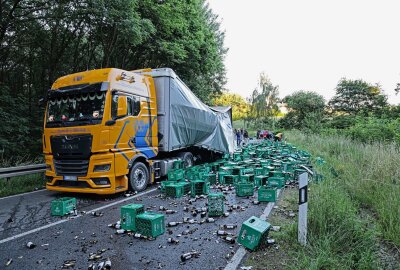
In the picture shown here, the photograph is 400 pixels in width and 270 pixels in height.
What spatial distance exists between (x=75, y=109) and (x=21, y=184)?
3693 millimetres

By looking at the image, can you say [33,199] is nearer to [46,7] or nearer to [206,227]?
[206,227]

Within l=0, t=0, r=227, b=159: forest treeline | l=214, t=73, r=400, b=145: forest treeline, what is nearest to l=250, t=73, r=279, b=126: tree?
l=214, t=73, r=400, b=145: forest treeline

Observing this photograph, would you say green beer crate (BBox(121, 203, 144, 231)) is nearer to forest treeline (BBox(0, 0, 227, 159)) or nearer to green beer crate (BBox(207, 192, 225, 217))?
green beer crate (BBox(207, 192, 225, 217))

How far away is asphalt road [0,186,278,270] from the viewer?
3611 mm

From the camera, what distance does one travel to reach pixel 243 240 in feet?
12.9

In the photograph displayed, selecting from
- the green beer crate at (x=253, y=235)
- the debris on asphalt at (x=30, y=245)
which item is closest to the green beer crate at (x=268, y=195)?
the green beer crate at (x=253, y=235)

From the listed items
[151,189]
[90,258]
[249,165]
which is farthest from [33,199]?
[249,165]

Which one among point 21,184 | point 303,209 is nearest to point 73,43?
point 21,184

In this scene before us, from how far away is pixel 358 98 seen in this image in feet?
182

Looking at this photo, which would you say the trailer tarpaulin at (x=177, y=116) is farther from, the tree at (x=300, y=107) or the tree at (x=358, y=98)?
the tree at (x=358, y=98)

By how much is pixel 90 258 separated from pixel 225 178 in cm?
554

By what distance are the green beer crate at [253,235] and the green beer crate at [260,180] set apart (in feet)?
13.5

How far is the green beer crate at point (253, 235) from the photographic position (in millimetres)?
3768

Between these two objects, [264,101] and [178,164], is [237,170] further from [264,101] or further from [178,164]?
[264,101]
